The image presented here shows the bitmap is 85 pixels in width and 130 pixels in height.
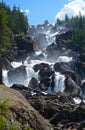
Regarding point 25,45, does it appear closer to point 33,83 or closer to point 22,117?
point 33,83

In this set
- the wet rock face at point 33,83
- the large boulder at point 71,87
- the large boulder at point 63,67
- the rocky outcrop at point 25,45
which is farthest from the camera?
the rocky outcrop at point 25,45

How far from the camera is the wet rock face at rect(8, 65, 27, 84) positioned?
84.0 metres


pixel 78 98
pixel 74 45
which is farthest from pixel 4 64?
pixel 74 45

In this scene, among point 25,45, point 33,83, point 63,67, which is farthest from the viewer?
point 25,45

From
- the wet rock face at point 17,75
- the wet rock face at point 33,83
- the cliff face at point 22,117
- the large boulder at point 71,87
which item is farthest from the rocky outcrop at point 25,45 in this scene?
the cliff face at point 22,117

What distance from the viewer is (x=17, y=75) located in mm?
84250

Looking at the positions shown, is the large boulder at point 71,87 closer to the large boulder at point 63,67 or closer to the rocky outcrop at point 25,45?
the large boulder at point 63,67

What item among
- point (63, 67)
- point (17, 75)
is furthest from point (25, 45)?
point (17, 75)

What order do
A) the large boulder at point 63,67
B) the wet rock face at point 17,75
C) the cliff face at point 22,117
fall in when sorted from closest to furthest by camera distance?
the cliff face at point 22,117 → the large boulder at point 63,67 → the wet rock face at point 17,75

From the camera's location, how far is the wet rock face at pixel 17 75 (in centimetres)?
8400

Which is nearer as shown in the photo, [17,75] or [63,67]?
[17,75]

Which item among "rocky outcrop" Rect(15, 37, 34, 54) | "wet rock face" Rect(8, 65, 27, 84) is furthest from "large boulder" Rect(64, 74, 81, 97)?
"rocky outcrop" Rect(15, 37, 34, 54)

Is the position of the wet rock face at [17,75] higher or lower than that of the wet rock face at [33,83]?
higher

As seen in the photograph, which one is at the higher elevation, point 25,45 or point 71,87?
point 25,45
